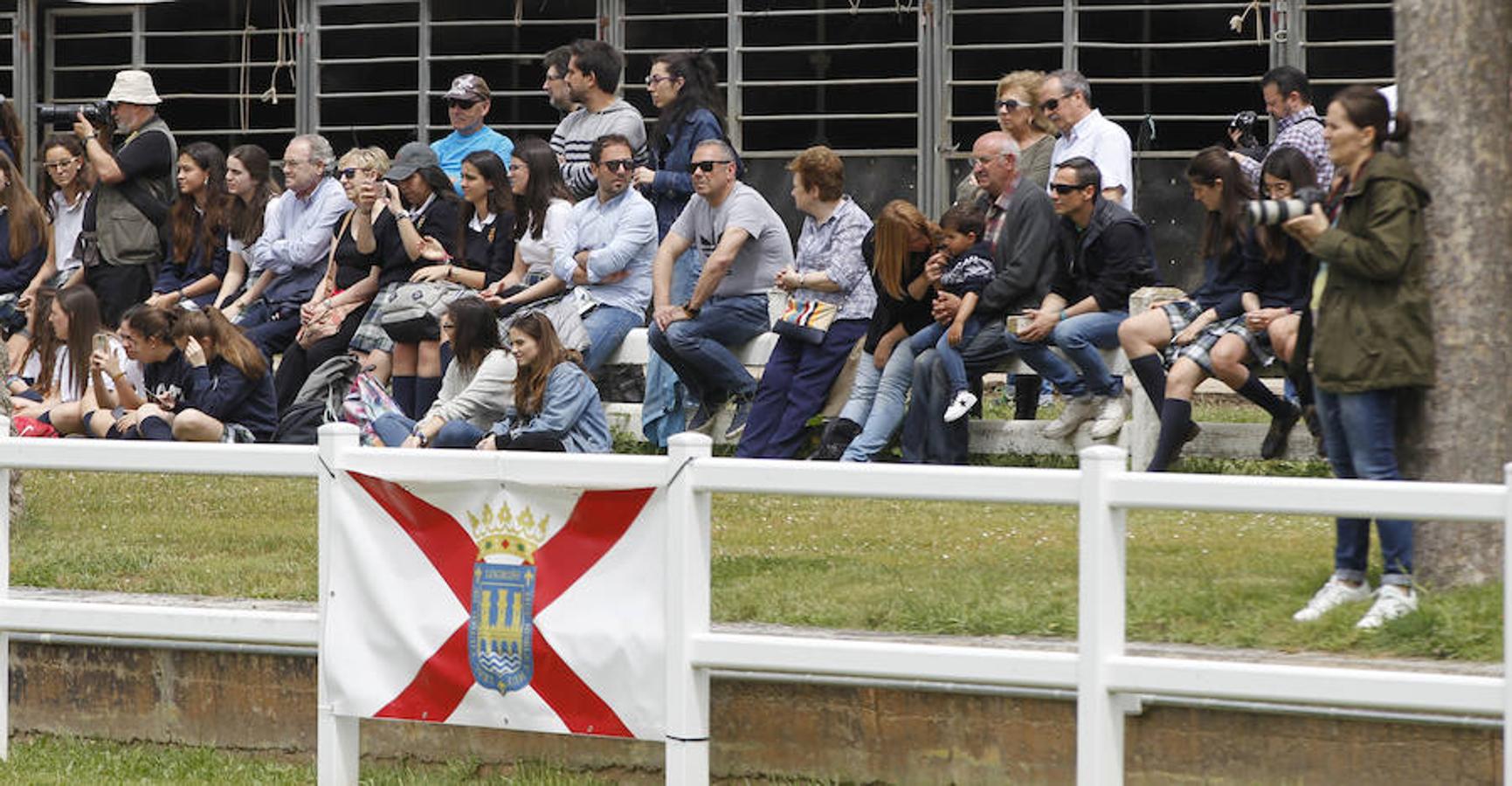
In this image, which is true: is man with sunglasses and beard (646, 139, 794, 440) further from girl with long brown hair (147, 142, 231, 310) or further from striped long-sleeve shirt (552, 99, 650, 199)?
girl with long brown hair (147, 142, 231, 310)

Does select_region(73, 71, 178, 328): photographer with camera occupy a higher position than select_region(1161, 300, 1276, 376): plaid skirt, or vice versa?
select_region(73, 71, 178, 328): photographer with camera

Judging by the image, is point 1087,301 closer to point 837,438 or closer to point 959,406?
point 959,406

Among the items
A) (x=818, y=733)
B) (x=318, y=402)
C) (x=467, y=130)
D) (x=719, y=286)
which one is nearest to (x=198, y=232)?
(x=467, y=130)

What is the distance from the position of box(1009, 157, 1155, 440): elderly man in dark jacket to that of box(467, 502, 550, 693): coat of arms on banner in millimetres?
4234

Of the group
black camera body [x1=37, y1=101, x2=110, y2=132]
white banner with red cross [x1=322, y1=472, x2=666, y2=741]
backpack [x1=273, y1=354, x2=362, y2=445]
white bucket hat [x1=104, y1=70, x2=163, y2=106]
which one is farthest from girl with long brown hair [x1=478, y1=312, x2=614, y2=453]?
black camera body [x1=37, y1=101, x2=110, y2=132]

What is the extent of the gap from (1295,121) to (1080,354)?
189cm

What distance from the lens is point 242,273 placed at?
14039 millimetres

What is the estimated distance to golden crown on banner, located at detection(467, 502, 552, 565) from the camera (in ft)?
23.5

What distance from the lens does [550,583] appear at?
23.3 feet

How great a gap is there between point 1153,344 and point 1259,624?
3.32m

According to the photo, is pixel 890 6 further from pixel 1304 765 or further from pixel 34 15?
pixel 1304 765

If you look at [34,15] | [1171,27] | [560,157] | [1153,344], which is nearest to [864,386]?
[1153,344]

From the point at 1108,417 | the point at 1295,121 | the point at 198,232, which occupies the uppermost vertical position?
the point at 1295,121

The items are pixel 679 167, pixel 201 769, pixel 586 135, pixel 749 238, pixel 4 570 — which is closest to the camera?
pixel 201 769
